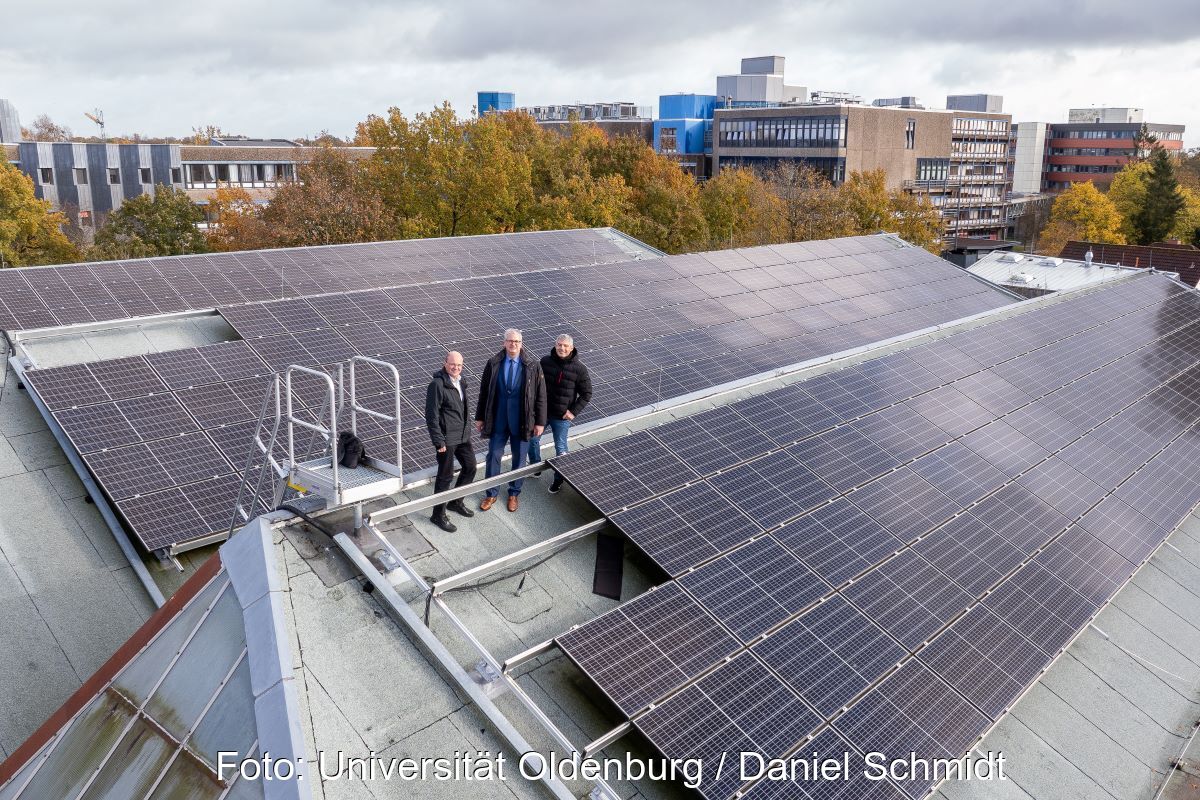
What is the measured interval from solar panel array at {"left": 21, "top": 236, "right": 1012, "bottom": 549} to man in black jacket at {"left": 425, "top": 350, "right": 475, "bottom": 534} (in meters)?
3.44

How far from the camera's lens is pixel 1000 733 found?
9156 millimetres

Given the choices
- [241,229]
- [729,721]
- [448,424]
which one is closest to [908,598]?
[729,721]

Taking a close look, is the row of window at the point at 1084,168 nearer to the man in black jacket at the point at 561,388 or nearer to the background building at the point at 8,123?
the man in black jacket at the point at 561,388

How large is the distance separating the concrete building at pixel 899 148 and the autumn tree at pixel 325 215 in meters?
62.3

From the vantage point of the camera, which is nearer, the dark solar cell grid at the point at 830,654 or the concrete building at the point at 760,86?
the dark solar cell grid at the point at 830,654

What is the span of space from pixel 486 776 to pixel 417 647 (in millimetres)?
1504

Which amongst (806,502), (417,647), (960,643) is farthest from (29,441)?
(960,643)

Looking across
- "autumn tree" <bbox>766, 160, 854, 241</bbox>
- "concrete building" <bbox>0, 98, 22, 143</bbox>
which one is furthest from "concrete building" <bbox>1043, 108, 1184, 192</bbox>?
"concrete building" <bbox>0, 98, 22, 143</bbox>

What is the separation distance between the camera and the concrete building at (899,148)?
93875mm

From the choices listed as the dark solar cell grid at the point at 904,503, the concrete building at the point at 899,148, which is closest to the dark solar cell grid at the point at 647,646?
the dark solar cell grid at the point at 904,503

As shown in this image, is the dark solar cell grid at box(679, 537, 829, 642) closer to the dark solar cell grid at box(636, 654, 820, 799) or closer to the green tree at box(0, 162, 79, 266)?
the dark solar cell grid at box(636, 654, 820, 799)

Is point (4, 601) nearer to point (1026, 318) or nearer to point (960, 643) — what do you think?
point (960, 643)

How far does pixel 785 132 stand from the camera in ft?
320

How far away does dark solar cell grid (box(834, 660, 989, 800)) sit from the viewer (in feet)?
25.1
